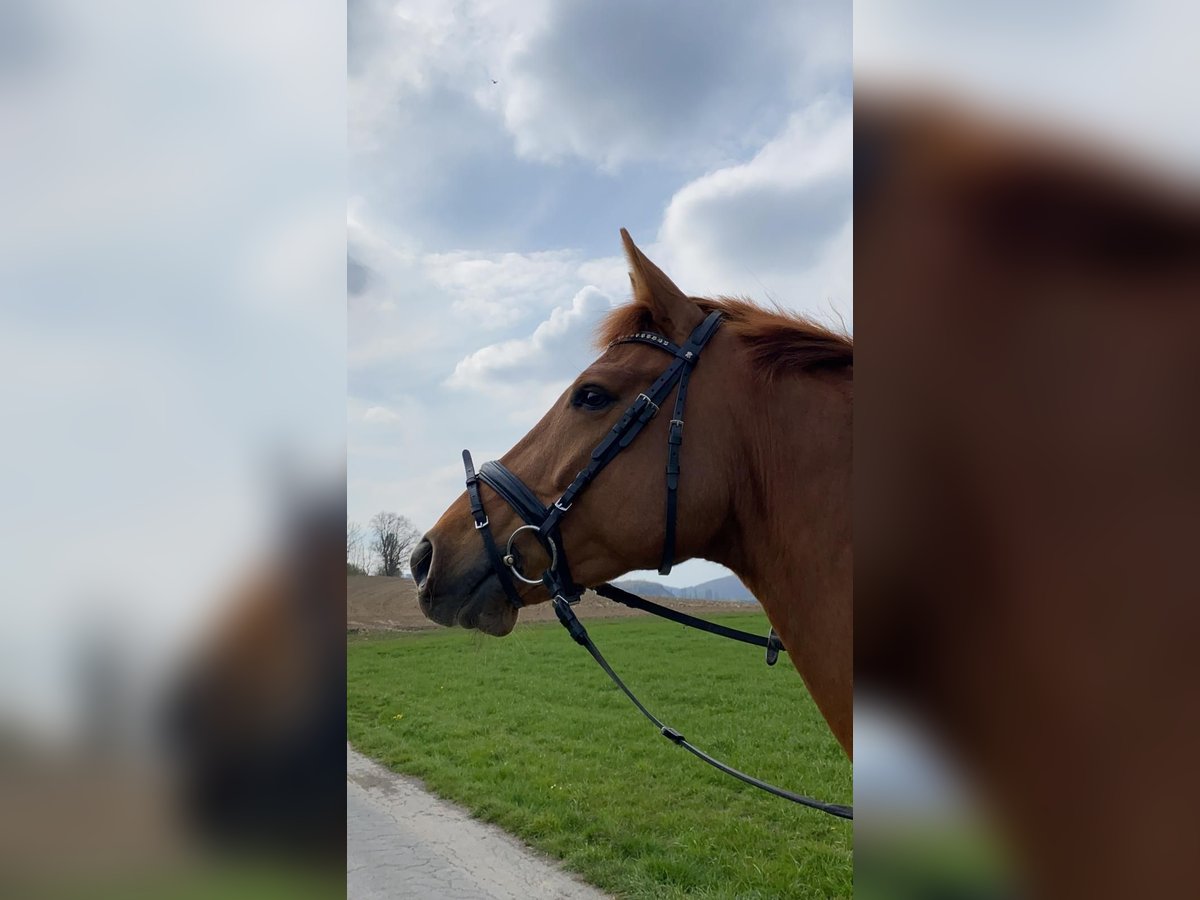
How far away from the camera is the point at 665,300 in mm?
2209

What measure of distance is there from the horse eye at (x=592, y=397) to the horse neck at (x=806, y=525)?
447 mm

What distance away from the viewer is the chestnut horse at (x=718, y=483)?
188 centimetres

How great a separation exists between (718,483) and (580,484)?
0.44 metres

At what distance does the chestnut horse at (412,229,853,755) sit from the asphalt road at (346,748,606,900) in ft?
8.78

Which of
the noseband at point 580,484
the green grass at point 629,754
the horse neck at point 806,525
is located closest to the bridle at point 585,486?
the noseband at point 580,484

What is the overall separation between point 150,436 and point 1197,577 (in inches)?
34.2

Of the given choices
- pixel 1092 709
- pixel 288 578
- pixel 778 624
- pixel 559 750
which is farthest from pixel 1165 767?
Answer: pixel 559 750

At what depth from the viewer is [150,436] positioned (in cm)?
65

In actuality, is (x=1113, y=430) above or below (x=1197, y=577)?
above

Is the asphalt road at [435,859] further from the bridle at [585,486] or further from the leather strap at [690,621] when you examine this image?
the bridle at [585,486]

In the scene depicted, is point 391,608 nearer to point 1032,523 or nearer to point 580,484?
point 580,484

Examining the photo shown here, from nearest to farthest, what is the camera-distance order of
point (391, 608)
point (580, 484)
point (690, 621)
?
point (580, 484) → point (690, 621) → point (391, 608)

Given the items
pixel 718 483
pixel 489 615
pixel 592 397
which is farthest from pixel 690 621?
pixel 592 397

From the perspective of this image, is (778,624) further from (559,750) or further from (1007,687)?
(559,750)
